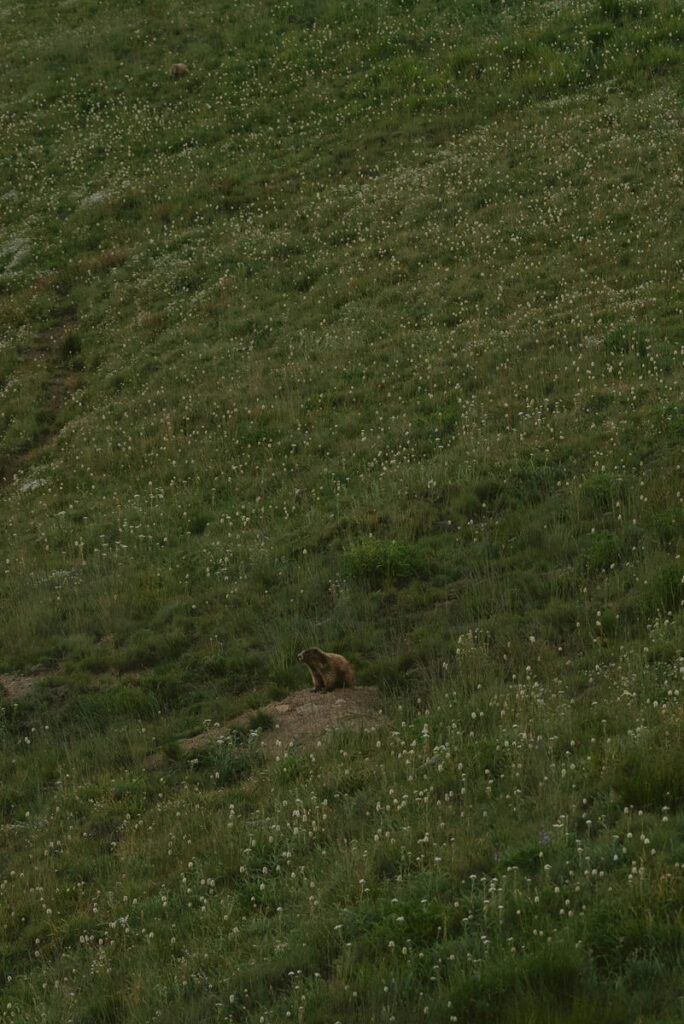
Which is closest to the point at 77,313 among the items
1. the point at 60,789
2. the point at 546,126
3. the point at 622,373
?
the point at 546,126

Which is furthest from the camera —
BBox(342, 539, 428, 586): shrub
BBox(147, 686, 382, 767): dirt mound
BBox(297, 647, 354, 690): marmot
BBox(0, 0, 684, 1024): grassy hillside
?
BBox(342, 539, 428, 586): shrub

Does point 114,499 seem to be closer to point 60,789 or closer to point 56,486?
point 56,486

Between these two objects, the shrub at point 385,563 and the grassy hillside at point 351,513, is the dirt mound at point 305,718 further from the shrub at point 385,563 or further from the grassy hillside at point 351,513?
the shrub at point 385,563

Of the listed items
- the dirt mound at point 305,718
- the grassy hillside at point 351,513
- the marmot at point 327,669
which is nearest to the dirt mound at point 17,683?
the grassy hillside at point 351,513

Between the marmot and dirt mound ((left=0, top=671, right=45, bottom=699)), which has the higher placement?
the marmot

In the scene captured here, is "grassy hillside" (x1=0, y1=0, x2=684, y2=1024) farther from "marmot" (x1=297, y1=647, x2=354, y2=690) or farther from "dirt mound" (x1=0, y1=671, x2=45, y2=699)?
"marmot" (x1=297, y1=647, x2=354, y2=690)

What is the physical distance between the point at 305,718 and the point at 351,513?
4.60 metres

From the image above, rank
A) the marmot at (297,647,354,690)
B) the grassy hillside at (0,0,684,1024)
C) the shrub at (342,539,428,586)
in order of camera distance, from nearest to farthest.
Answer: the grassy hillside at (0,0,684,1024)
the marmot at (297,647,354,690)
the shrub at (342,539,428,586)

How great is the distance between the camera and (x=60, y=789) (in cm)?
1169

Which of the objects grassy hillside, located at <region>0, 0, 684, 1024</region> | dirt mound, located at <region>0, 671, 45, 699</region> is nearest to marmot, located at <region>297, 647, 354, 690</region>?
grassy hillside, located at <region>0, 0, 684, 1024</region>

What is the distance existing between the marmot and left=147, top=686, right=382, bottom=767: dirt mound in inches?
3.6

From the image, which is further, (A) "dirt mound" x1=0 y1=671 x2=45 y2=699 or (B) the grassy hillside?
(A) "dirt mound" x1=0 y1=671 x2=45 y2=699

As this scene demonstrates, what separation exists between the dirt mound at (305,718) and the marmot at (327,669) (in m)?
0.09

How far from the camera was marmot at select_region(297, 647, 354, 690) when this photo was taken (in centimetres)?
1209
